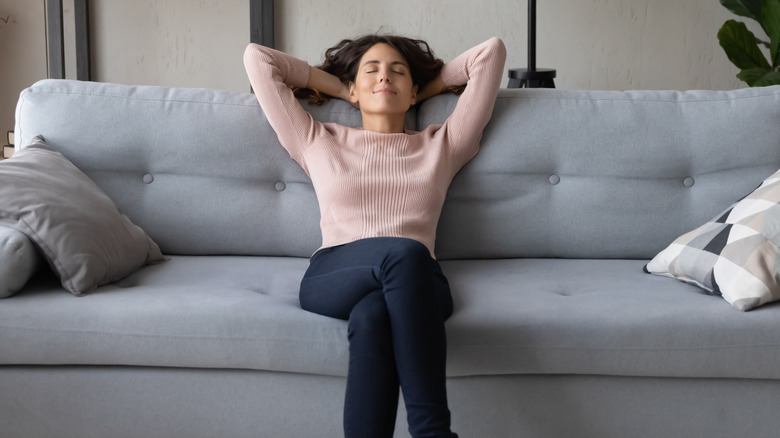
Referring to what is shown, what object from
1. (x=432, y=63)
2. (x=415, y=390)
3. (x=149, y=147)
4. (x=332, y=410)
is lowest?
(x=332, y=410)

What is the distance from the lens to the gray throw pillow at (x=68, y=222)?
1697mm

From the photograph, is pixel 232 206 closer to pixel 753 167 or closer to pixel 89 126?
pixel 89 126

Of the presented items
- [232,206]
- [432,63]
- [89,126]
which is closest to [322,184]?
[232,206]

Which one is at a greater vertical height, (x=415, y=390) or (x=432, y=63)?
(x=432, y=63)

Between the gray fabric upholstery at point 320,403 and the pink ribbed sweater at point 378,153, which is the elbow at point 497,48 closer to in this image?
the pink ribbed sweater at point 378,153

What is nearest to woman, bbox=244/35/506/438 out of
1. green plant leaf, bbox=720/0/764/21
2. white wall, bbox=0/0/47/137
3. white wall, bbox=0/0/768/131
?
white wall, bbox=0/0/768/131

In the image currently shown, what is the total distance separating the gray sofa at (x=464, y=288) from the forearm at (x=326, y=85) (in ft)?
0.11

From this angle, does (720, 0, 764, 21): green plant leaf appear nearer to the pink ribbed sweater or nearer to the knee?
the pink ribbed sweater

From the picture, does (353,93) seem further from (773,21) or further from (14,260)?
(773,21)

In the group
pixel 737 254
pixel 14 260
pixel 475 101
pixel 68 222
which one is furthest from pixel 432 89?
pixel 14 260

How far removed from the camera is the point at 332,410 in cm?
167

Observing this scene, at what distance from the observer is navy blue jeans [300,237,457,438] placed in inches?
56.6

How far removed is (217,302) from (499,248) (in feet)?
2.61

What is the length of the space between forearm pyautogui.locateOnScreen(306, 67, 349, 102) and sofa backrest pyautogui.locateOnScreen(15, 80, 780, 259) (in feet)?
0.54
